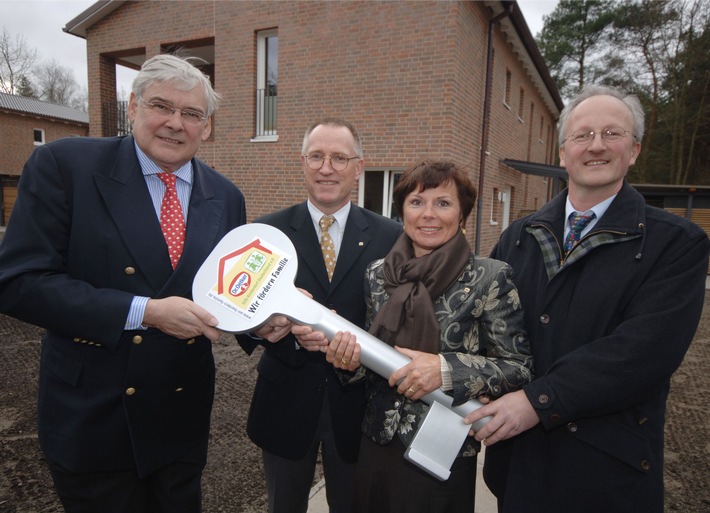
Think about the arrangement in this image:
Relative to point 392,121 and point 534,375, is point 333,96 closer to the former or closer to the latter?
point 392,121

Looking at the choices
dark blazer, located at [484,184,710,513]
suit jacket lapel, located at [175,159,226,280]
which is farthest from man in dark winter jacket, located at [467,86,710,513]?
suit jacket lapel, located at [175,159,226,280]

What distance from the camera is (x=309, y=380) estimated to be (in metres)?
2.15

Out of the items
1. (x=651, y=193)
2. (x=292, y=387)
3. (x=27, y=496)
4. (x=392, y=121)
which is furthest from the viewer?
(x=651, y=193)

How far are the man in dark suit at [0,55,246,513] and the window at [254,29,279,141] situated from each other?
828 centimetres

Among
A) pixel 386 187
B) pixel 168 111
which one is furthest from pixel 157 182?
pixel 386 187

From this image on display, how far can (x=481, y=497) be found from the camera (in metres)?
3.00

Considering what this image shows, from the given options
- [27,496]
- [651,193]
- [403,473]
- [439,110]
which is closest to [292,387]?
[403,473]

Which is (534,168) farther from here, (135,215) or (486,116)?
(135,215)

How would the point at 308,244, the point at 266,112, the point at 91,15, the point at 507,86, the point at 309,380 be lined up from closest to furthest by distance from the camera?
the point at 309,380 → the point at 308,244 → the point at 266,112 → the point at 91,15 → the point at 507,86

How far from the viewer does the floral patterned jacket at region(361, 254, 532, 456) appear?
1594 millimetres

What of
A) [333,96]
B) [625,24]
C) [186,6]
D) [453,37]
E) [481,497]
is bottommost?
[481,497]

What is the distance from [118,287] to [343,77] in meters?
8.14

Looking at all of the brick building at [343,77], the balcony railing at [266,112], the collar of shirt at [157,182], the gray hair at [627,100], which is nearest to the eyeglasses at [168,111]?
the collar of shirt at [157,182]

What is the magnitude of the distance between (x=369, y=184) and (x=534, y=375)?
7913mm
